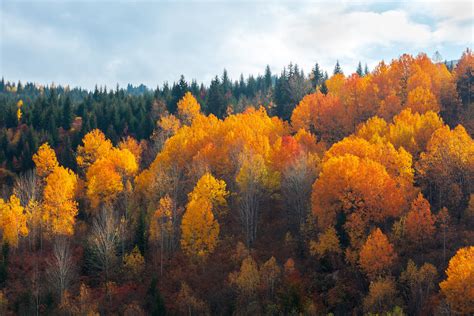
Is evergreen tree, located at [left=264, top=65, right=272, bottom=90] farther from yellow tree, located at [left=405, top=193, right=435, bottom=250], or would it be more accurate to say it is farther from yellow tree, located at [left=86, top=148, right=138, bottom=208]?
yellow tree, located at [left=405, top=193, right=435, bottom=250]

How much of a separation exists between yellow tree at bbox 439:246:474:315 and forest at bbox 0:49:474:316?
0.11m

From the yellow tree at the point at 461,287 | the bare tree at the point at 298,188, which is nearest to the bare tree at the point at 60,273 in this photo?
the bare tree at the point at 298,188

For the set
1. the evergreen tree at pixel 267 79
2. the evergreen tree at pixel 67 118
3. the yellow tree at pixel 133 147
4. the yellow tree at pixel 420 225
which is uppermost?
the evergreen tree at pixel 267 79

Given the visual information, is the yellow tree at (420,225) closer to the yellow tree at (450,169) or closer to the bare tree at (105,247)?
the yellow tree at (450,169)

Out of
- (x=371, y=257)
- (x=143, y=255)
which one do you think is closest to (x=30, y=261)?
(x=143, y=255)

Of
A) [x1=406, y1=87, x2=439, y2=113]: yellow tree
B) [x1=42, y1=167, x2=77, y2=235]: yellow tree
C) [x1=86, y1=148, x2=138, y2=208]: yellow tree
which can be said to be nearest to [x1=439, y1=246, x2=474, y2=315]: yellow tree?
[x1=406, y1=87, x2=439, y2=113]: yellow tree

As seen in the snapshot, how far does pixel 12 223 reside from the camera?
59469 millimetres

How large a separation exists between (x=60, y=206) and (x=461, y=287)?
187 feet

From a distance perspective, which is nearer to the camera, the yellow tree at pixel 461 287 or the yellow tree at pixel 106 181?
the yellow tree at pixel 461 287

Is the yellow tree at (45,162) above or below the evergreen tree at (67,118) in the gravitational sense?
below

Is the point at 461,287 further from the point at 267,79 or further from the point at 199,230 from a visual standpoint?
the point at 267,79

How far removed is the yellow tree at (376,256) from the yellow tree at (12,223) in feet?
162

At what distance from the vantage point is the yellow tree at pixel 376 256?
42500 mm

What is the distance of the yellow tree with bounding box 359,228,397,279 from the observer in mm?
42500
